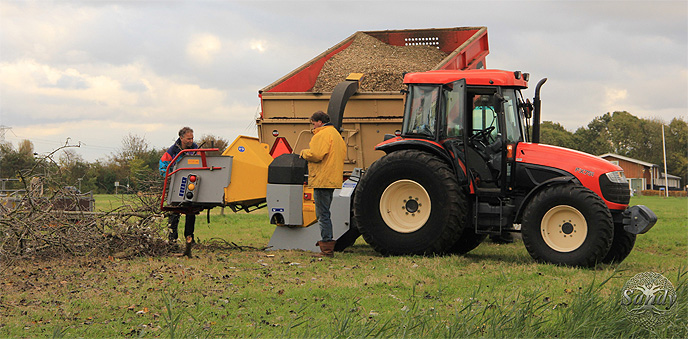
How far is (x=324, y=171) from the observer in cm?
895

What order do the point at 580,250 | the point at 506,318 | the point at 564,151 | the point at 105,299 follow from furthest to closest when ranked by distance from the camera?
the point at 564,151
the point at 580,250
the point at 105,299
the point at 506,318

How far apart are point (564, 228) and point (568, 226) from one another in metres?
0.05

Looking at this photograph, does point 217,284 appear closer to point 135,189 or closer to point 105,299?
point 105,299

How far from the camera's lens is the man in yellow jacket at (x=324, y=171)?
29.3 feet

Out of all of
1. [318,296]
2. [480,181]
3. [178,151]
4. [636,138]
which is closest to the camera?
[318,296]

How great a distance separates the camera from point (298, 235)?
9625 millimetres

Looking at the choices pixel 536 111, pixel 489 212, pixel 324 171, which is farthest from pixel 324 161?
pixel 536 111

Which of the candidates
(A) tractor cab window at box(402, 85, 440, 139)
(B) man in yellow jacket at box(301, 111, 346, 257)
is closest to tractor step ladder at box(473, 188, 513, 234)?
(A) tractor cab window at box(402, 85, 440, 139)

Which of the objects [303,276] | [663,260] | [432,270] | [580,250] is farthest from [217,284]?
[663,260]

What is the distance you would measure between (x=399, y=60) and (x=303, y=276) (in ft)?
18.2

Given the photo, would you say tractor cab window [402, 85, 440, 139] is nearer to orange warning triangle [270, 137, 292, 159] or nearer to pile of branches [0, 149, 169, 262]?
orange warning triangle [270, 137, 292, 159]

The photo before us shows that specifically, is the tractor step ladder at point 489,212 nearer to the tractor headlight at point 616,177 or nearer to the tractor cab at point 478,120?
the tractor cab at point 478,120

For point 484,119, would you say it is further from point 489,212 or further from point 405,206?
point 405,206

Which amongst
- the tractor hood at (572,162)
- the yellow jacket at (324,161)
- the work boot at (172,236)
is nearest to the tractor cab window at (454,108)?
the tractor hood at (572,162)
